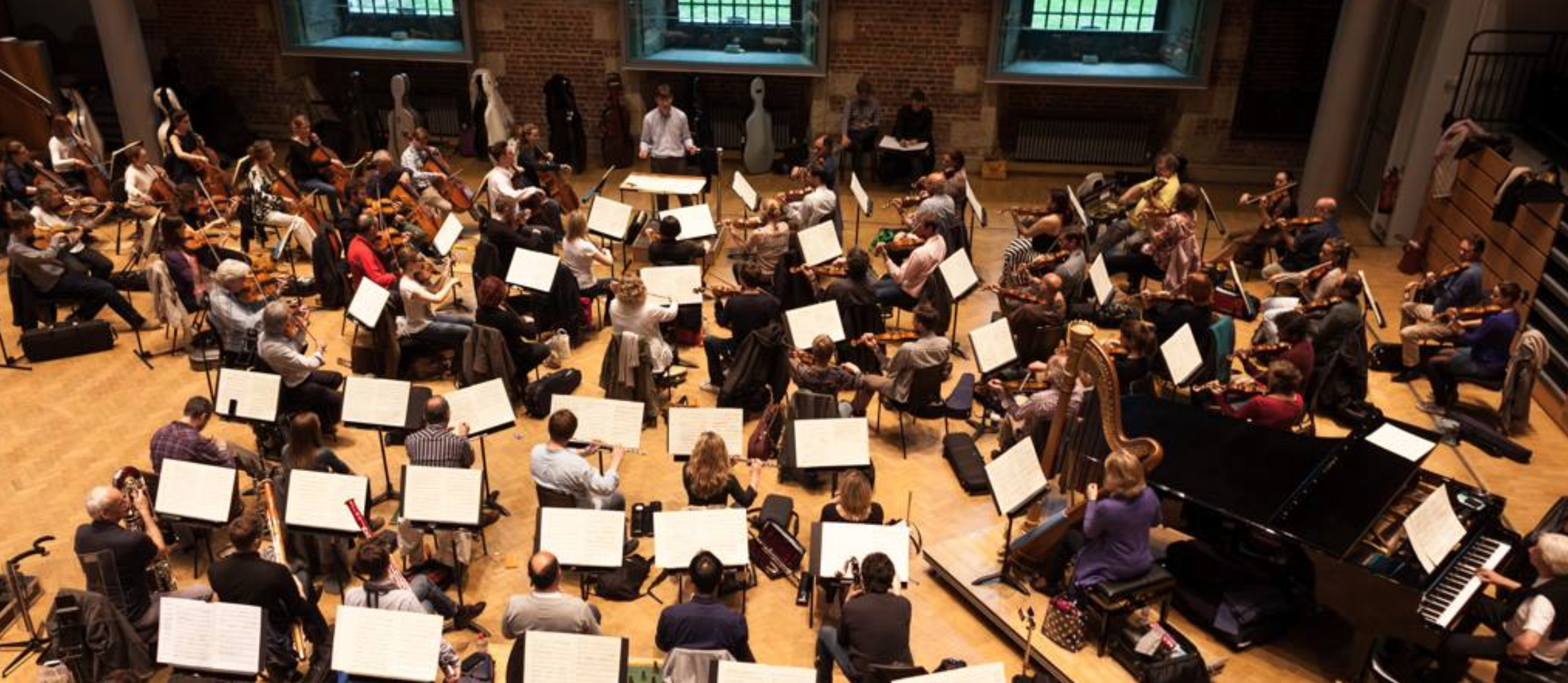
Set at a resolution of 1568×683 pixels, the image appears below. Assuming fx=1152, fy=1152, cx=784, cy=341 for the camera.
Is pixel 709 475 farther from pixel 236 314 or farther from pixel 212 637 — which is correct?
pixel 236 314

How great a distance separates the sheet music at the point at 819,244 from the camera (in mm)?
11344

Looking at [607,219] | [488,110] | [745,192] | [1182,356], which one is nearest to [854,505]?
[1182,356]

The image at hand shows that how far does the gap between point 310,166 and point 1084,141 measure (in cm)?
1090

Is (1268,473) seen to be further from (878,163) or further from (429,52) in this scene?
(429,52)

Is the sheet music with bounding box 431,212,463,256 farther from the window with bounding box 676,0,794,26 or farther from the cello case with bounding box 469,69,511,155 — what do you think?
the window with bounding box 676,0,794,26

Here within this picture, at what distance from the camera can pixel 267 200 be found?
44.1 feet

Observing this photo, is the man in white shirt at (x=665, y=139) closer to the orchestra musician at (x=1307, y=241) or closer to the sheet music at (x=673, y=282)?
the sheet music at (x=673, y=282)

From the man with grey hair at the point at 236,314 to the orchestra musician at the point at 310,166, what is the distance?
4.27 meters

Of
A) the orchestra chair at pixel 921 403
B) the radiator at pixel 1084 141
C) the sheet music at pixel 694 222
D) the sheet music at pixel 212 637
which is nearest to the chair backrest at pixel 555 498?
the sheet music at pixel 212 637

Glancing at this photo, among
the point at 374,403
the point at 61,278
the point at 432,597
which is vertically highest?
the point at 374,403

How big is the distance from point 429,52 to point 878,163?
22.7ft

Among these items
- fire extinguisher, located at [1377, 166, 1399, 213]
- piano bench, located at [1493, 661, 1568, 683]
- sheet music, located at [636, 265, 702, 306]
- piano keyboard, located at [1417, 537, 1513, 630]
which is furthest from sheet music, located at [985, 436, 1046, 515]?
fire extinguisher, located at [1377, 166, 1399, 213]

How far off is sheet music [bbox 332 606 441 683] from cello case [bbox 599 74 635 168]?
469 inches

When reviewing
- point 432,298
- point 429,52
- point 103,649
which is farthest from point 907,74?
point 103,649
